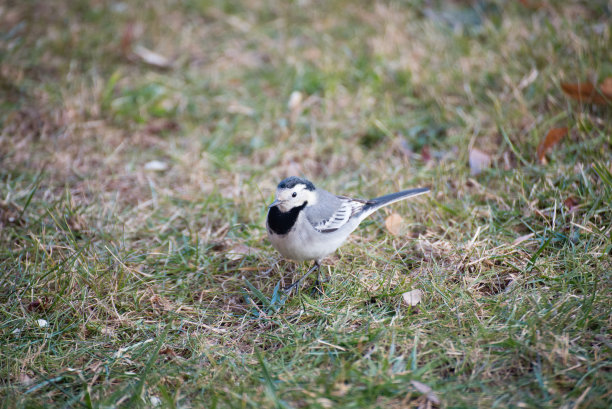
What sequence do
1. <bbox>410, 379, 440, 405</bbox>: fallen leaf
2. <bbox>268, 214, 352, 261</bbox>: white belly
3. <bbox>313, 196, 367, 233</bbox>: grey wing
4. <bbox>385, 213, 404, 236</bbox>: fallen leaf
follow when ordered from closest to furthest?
<bbox>410, 379, 440, 405</bbox>: fallen leaf < <bbox>268, 214, 352, 261</bbox>: white belly < <bbox>313, 196, 367, 233</bbox>: grey wing < <bbox>385, 213, 404, 236</bbox>: fallen leaf

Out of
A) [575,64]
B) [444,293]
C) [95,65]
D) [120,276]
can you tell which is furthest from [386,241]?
[95,65]

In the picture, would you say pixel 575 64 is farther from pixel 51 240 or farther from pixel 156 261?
pixel 51 240

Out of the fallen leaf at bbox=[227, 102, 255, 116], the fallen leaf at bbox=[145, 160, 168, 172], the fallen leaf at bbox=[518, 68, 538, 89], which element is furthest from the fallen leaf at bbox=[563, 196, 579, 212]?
the fallen leaf at bbox=[145, 160, 168, 172]

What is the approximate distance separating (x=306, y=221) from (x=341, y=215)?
13.5 inches

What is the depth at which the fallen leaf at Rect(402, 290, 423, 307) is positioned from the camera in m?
3.50

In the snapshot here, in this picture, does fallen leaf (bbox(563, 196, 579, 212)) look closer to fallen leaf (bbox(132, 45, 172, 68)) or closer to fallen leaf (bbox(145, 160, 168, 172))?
fallen leaf (bbox(145, 160, 168, 172))

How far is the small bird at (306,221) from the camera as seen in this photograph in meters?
3.63

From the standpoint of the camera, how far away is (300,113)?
5.91m

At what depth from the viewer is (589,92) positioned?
4891 mm

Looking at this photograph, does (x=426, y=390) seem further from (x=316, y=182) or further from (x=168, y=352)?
(x=316, y=182)

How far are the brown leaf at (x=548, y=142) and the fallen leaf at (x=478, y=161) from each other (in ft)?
1.50

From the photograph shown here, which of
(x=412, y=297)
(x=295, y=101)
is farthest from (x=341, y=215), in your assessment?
(x=295, y=101)

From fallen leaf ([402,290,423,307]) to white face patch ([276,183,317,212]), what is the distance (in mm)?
997

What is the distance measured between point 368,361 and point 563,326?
1242mm
